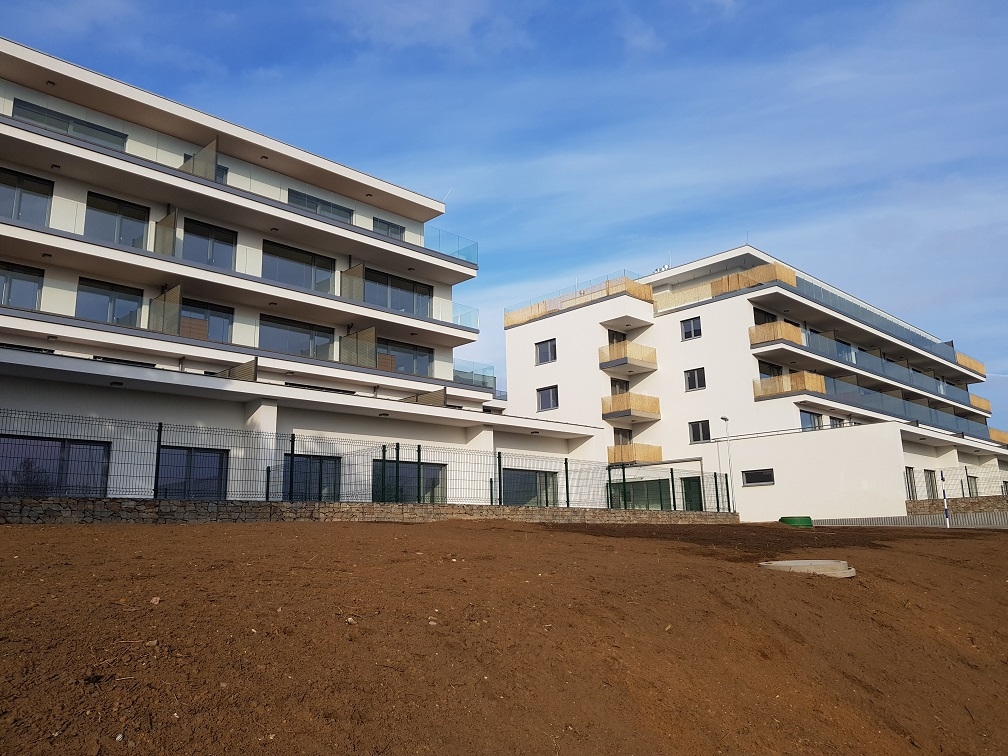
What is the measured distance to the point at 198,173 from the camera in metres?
31.0

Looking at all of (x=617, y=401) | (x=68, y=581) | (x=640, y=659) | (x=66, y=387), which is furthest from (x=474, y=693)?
(x=617, y=401)

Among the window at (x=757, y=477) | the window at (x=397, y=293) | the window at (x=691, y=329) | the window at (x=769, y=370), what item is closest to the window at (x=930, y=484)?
the window at (x=769, y=370)

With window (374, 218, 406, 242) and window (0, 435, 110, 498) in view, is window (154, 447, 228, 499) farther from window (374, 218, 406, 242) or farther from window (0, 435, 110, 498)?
window (374, 218, 406, 242)

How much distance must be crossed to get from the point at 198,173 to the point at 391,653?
28.5 meters

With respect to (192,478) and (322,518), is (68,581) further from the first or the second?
(192,478)

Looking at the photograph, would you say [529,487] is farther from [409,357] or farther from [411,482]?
[409,357]

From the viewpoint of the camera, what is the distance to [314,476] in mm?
27719

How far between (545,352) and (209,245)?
2326 cm

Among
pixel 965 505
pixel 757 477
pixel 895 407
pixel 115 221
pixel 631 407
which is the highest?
pixel 115 221

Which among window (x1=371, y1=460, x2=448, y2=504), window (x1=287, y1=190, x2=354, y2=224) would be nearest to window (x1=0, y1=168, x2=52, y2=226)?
window (x1=287, y1=190, x2=354, y2=224)

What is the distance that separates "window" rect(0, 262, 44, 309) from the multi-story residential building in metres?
23.2

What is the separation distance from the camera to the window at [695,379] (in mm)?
44844

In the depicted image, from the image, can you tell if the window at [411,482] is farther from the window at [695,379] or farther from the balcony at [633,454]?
the window at [695,379]

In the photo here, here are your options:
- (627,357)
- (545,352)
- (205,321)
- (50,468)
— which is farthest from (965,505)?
(50,468)
